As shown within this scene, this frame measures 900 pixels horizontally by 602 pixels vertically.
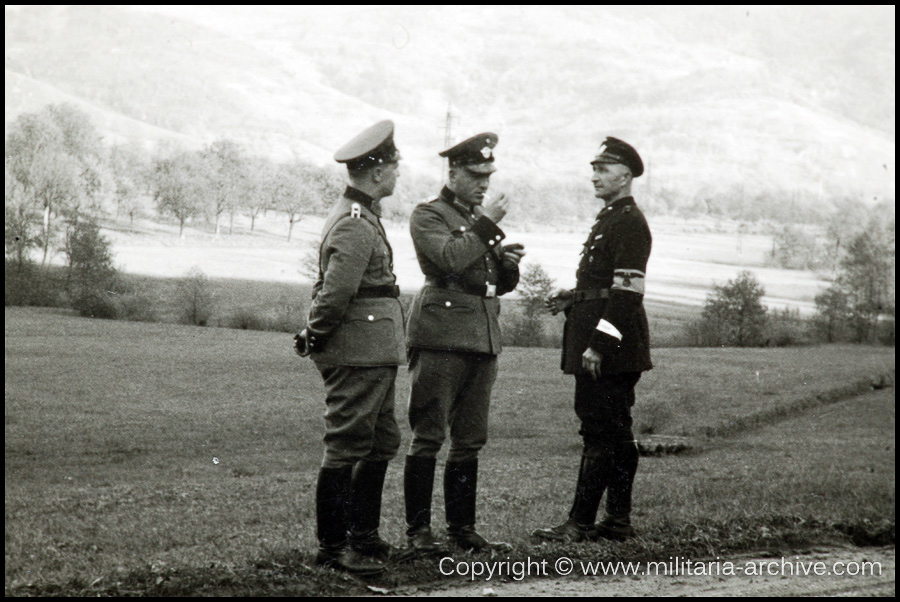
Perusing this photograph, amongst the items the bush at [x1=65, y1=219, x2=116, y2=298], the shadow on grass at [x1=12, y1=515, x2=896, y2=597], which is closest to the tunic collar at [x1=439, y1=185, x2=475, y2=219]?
the shadow on grass at [x1=12, y1=515, x2=896, y2=597]

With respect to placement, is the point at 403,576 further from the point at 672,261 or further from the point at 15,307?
the point at 672,261

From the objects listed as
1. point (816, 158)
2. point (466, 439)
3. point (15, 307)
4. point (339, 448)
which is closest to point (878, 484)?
point (466, 439)

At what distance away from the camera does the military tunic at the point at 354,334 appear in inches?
123

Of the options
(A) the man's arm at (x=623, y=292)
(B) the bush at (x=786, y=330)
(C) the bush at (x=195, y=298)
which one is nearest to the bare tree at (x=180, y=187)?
(C) the bush at (x=195, y=298)

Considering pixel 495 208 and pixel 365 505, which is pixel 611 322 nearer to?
pixel 495 208

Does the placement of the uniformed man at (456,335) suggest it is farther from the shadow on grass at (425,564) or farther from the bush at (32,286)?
the bush at (32,286)

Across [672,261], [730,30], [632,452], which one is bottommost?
[632,452]

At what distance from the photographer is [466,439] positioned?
356cm

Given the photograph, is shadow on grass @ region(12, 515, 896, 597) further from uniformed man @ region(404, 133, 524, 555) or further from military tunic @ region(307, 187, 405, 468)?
military tunic @ region(307, 187, 405, 468)

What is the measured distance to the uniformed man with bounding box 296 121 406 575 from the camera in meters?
3.14

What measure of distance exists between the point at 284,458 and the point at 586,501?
4082mm

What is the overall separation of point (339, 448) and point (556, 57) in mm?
8728

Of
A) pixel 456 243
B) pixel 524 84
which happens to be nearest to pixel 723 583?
pixel 456 243

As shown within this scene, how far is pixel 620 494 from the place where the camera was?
151 inches
